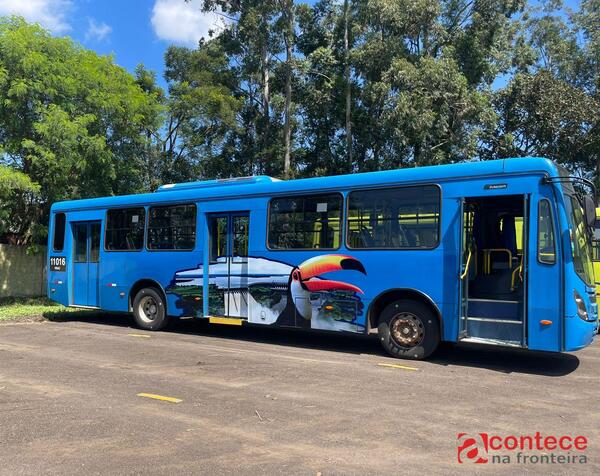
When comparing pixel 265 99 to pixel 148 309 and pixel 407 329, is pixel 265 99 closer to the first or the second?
pixel 148 309

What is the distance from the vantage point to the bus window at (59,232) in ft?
46.1

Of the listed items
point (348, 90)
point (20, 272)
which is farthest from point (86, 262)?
point (348, 90)

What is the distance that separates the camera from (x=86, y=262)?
1348cm

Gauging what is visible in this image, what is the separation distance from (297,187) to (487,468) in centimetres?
634

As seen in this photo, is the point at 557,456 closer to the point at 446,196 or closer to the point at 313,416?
the point at 313,416

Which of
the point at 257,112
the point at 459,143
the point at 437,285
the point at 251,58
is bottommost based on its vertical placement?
the point at 437,285

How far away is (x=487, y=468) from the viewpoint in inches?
171

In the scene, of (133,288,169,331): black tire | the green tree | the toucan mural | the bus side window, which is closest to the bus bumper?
the bus side window

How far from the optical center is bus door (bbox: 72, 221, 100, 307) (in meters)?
13.3

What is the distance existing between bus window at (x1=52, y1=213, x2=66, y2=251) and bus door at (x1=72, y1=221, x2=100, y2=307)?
0.46m

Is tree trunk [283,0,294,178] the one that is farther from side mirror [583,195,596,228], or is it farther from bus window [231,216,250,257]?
side mirror [583,195,596,228]

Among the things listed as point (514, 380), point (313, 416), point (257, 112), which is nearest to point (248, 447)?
Answer: point (313, 416)

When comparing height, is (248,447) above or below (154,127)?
below

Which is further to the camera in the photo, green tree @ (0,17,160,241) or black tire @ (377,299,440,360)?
green tree @ (0,17,160,241)
